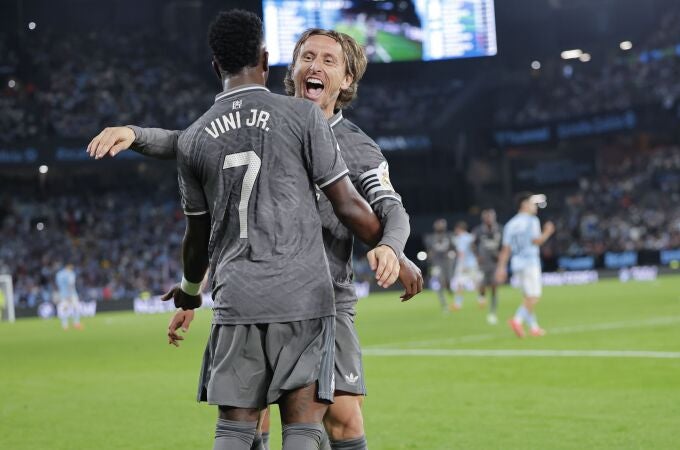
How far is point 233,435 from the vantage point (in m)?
4.23

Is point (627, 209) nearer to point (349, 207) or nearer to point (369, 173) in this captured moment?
point (369, 173)

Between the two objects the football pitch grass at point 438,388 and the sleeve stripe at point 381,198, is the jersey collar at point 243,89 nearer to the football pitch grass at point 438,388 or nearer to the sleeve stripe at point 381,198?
the sleeve stripe at point 381,198

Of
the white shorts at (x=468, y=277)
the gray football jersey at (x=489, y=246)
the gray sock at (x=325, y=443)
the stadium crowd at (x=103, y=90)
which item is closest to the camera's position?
the gray sock at (x=325, y=443)

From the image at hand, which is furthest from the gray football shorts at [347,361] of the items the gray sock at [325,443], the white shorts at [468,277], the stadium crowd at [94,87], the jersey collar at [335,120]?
the stadium crowd at [94,87]

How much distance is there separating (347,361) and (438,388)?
6.65 m

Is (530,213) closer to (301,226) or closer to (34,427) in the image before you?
(34,427)

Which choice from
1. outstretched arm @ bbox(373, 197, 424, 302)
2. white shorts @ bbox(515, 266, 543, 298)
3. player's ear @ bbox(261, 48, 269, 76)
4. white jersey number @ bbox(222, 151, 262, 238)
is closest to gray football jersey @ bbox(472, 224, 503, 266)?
white shorts @ bbox(515, 266, 543, 298)

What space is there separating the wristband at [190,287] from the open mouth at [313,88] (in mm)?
1061

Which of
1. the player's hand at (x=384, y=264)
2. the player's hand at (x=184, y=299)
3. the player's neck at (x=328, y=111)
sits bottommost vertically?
the player's hand at (x=184, y=299)

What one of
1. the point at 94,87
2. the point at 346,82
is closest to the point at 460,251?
the point at 346,82

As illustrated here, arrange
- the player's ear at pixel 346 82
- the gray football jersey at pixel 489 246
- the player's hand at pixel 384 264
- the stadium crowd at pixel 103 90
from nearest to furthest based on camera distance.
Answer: the player's hand at pixel 384 264, the player's ear at pixel 346 82, the gray football jersey at pixel 489 246, the stadium crowd at pixel 103 90

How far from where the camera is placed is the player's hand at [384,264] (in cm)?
405

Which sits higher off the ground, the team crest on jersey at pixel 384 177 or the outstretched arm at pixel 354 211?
the team crest on jersey at pixel 384 177

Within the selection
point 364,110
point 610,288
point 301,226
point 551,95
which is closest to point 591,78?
point 551,95
